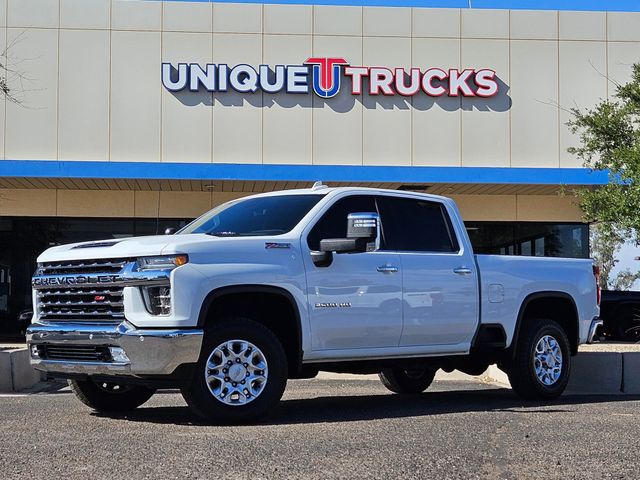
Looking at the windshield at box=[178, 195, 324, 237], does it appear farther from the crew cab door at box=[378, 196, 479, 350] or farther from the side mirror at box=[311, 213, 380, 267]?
the crew cab door at box=[378, 196, 479, 350]

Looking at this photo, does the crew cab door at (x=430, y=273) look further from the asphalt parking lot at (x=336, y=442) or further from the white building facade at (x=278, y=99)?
the white building facade at (x=278, y=99)

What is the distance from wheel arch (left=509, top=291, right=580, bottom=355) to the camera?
31.4 ft

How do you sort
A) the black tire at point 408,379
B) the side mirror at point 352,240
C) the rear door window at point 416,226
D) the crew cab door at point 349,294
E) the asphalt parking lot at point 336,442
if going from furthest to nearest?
the black tire at point 408,379, the rear door window at point 416,226, the crew cab door at point 349,294, the side mirror at point 352,240, the asphalt parking lot at point 336,442

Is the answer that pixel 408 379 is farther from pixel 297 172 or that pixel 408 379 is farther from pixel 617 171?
pixel 297 172

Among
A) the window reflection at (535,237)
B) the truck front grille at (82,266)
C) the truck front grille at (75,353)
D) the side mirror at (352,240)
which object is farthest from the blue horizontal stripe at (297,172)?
the truck front grille at (75,353)

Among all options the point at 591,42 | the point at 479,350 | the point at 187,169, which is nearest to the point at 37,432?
the point at 479,350

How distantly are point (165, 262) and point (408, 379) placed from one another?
14.2 feet

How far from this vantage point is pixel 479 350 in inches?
364

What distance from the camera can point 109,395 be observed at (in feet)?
27.5

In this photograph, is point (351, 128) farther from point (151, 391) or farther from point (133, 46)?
point (151, 391)

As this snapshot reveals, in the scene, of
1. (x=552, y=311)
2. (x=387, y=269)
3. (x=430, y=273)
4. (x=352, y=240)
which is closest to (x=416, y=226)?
(x=430, y=273)

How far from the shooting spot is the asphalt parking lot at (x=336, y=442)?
543cm

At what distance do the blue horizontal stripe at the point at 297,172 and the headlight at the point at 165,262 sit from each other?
1260 centimetres

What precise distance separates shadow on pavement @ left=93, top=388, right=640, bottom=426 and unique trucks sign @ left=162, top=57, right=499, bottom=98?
1158cm
